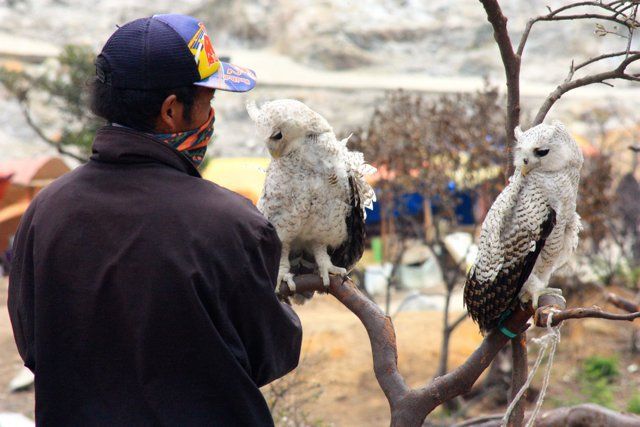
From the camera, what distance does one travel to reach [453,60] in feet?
81.9

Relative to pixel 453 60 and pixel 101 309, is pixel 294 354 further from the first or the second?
pixel 453 60

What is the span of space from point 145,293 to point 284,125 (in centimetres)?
148

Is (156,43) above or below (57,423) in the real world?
above

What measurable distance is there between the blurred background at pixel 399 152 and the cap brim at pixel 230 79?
1.45ft

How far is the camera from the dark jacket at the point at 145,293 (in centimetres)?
172

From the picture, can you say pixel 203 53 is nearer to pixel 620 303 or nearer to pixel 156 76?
pixel 156 76

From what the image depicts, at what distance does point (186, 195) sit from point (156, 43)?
348 mm

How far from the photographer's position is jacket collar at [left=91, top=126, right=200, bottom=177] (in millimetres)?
1789

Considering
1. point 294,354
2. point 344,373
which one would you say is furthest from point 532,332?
point 294,354

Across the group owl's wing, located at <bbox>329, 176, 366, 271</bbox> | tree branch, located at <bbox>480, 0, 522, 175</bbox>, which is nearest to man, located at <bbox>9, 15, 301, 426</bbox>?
tree branch, located at <bbox>480, 0, 522, 175</bbox>

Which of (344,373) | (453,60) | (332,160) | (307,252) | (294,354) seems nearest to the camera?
(294,354)

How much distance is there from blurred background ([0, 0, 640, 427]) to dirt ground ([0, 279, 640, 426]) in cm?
2

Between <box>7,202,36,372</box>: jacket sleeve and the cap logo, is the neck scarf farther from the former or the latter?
<box>7,202,36,372</box>: jacket sleeve

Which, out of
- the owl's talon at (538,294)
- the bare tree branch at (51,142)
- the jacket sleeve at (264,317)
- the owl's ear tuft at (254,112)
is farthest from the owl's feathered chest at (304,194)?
the bare tree branch at (51,142)
